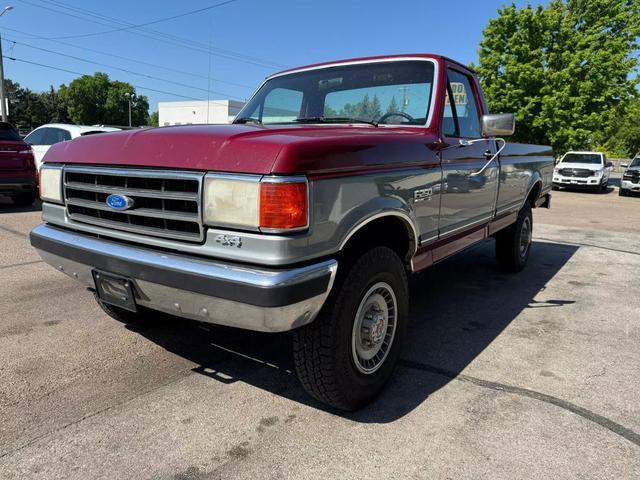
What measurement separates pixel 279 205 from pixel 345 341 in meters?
0.82

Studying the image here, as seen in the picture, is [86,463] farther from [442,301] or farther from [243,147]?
[442,301]

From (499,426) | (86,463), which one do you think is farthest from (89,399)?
(499,426)

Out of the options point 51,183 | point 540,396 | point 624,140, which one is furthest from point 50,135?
point 624,140

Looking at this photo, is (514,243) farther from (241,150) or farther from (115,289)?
(115,289)

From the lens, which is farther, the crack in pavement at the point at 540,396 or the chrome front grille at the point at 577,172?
the chrome front grille at the point at 577,172

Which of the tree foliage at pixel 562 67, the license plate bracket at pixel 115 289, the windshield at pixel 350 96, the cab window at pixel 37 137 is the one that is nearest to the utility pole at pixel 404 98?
the windshield at pixel 350 96

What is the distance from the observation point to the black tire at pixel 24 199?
948cm

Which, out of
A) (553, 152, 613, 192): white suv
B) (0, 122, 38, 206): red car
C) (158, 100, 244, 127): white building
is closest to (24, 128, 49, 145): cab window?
(0, 122, 38, 206): red car

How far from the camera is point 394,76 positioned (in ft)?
11.6

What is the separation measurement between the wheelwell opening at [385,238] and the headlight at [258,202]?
1.66ft

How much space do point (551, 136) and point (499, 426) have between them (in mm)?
23883

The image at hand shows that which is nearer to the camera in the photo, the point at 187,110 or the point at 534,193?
the point at 534,193

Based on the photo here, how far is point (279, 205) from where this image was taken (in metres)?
1.99

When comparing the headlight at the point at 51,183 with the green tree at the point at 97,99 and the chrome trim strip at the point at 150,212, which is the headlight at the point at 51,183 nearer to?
the chrome trim strip at the point at 150,212
